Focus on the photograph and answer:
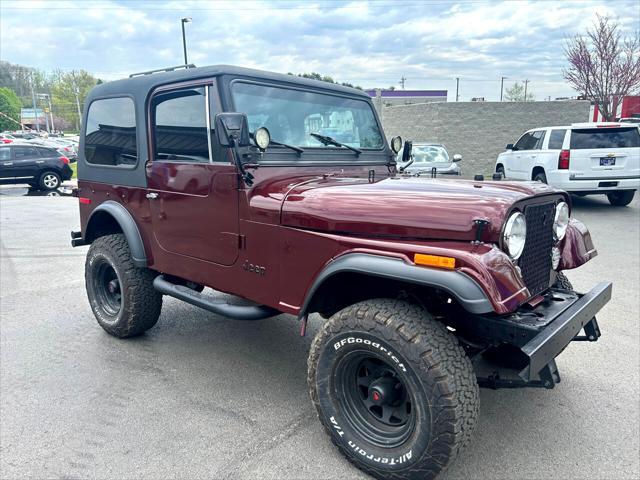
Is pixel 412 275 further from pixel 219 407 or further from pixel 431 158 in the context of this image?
pixel 431 158

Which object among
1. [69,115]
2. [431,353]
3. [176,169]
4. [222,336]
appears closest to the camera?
[431,353]

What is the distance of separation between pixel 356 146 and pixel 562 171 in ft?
25.1

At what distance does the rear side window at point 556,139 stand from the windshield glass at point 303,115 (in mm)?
7747

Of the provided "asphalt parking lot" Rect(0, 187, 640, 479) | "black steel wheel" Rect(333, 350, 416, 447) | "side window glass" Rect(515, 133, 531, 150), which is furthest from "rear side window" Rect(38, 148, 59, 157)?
"black steel wheel" Rect(333, 350, 416, 447)

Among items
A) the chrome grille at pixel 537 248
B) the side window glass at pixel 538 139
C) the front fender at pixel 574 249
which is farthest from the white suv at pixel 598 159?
the chrome grille at pixel 537 248

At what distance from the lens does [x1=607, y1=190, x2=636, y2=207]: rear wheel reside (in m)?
10.5

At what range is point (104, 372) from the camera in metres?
3.62

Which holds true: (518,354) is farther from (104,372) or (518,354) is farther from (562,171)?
(562,171)

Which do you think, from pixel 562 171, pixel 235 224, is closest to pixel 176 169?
pixel 235 224

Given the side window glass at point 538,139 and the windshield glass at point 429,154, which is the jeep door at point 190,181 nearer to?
the side window glass at point 538,139

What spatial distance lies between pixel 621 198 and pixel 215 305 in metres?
10.3

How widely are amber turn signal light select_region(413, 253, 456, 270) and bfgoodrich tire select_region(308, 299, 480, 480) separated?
0.91ft

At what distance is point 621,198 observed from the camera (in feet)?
34.8

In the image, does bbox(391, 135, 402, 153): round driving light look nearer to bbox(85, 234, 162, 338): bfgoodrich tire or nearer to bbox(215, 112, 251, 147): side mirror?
bbox(215, 112, 251, 147): side mirror
